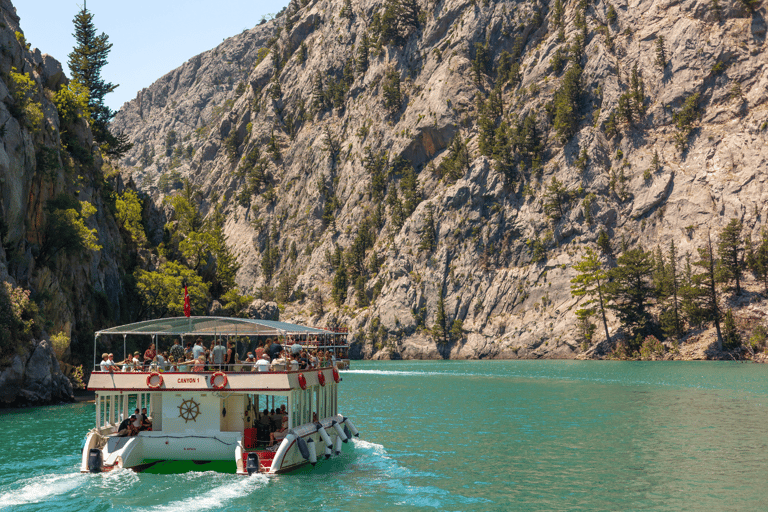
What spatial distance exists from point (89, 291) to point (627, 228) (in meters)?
87.6

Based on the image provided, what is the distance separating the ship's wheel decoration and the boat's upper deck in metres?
0.68

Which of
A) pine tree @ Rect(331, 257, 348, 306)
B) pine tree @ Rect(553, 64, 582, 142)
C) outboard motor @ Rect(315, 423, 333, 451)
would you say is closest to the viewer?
outboard motor @ Rect(315, 423, 333, 451)

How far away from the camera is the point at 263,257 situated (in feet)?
571

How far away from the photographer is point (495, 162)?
133 m

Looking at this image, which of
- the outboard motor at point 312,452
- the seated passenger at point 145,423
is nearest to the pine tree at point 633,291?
the outboard motor at point 312,452

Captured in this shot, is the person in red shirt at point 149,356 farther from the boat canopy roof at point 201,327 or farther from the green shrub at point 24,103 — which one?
the green shrub at point 24,103

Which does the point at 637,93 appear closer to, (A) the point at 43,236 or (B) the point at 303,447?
(A) the point at 43,236

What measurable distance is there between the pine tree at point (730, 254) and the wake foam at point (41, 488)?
301ft

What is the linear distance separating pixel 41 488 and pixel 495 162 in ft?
389

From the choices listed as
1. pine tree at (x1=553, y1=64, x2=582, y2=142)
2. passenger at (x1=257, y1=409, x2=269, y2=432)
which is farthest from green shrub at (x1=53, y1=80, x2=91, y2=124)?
pine tree at (x1=553, y1=64, x2=582, y2=142)

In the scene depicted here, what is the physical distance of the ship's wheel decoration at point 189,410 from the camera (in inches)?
1004

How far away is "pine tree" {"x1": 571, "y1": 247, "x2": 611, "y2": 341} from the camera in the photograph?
107 metres

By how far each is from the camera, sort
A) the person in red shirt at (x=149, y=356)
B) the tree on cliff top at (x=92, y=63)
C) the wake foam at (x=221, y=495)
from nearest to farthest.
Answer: the wake foam at (x=221, y=495) < the person in red shirt at (x=149, y=356) < the tree on cliff top at (x=92, y=63)

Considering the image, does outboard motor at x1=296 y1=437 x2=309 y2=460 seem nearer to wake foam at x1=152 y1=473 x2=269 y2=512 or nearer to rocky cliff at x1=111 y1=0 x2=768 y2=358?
wake foam at x1=152 y1=473 x2=269 y2=512
